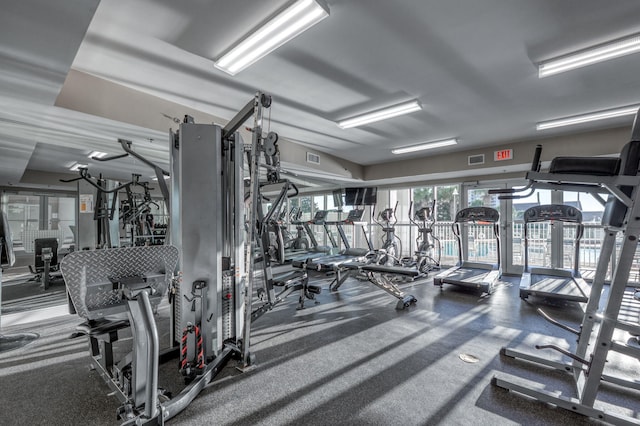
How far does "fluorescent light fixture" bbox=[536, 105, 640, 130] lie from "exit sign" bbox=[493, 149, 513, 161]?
0.92 metres

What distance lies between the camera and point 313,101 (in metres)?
3.92

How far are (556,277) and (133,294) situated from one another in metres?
6.43

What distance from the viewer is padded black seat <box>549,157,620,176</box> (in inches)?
65.1

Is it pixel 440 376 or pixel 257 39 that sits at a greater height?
pixel 257 39

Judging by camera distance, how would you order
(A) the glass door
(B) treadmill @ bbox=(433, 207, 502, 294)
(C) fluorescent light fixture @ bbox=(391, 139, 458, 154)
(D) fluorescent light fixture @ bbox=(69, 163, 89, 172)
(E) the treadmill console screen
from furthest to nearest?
1. (D) fluorescent light fixture @ bbox=(69, 163, 89, 172)
2. (A) the glass door
3. (C) fluorescent light fixture @ bbox=(391, 139, 458, 154)
4. (E) the treadmill console screen
5. (B) treadmill @ bbox=(433, 207, 502, 294)

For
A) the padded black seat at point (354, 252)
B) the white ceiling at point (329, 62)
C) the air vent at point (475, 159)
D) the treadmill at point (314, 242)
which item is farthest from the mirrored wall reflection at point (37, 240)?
the air vent at point (475, 159)

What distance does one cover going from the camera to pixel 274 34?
7.81 ft

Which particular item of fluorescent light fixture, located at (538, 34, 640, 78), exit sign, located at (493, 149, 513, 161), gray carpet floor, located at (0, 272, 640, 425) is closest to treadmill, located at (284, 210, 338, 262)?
gray carpet floor, located at (0, 272, 640, 425)

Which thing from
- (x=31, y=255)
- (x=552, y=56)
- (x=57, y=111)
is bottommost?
(x=31, y=255)

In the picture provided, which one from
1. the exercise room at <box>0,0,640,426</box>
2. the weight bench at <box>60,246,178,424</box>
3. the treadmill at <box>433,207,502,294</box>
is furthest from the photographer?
the treadmill at <box>433,207,502,294</box>

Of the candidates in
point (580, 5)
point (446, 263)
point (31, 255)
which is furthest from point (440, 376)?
point (31, 255)

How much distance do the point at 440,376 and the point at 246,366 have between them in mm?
1603

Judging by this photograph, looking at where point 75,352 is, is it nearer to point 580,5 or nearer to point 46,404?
point 46,404

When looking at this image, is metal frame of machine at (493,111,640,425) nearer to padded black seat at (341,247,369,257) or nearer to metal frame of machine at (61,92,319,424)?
metal frame of machine at (61,92,319,424)
